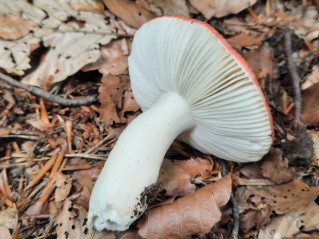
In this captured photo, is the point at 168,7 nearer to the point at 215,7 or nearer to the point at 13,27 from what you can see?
the point at 215,7

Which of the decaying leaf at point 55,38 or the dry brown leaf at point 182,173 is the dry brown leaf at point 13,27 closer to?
the decaying leaf at point 55,38

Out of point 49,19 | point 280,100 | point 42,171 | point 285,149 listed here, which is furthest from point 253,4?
point 42,171

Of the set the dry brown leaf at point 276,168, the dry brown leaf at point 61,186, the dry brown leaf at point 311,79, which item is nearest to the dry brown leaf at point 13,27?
the dry brown leaf at point 61,186

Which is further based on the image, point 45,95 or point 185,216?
point 45,95

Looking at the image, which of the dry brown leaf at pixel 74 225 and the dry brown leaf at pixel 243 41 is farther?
the dry brown leaf at pixel 243 41

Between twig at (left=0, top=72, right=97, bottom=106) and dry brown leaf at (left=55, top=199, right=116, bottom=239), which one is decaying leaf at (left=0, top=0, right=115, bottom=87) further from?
dry brown leaf at (left=55, top=199, right=116, bottom=239)

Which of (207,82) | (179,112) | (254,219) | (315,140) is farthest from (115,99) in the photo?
(315,140)
